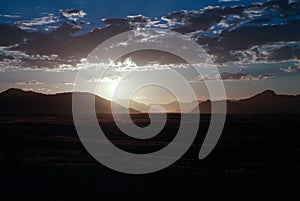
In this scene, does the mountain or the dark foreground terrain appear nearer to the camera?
the dark foreground terrain

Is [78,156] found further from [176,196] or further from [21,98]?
[21,98]

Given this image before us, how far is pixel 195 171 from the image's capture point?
21.5 m

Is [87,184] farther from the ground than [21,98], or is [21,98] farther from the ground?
[21,98]

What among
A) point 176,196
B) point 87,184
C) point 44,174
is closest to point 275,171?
point 176,196

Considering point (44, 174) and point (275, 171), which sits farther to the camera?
point (275, 171)

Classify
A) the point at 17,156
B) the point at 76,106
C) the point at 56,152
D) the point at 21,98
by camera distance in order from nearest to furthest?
the point at 17,156 < the point at 56,152 < the point at 21,98 < the point at 76,106

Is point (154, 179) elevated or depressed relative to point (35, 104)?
depressed

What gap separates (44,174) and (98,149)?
11.4m

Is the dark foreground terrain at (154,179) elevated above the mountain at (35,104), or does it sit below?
below

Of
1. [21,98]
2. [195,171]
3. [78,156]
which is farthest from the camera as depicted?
[21,98]

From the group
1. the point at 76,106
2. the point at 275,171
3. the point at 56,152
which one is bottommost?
the point at 275,171

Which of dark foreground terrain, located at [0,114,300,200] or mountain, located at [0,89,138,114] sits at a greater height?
mountain, located at [0,89,138,114]

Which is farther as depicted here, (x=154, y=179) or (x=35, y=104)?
(x=35, y=104)

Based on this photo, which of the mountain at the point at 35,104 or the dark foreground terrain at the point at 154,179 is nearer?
the dark foreground terrain at the point at 154,179
